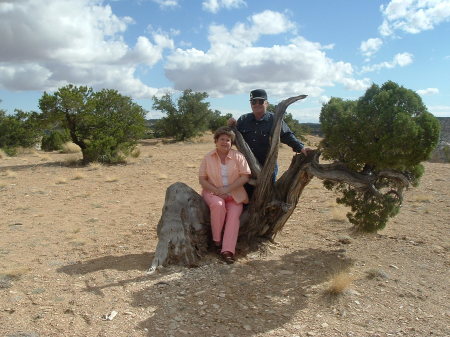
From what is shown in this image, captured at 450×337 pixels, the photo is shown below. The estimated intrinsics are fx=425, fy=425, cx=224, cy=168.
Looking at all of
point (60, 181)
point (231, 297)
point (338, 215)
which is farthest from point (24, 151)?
point (231, 297)

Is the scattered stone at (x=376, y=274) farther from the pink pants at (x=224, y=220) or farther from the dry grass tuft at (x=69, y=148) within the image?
the dry grass tuft at (x=69, y=148)

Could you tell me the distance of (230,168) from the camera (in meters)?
5.35

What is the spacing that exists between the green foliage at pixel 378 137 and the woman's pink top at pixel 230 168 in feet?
Result: 3.75

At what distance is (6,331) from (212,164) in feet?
9.29

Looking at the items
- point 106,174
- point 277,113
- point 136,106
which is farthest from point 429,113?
point 136,106

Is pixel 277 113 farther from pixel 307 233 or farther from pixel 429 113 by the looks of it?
pixel 307 233

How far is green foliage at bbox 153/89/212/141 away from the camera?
29672mm

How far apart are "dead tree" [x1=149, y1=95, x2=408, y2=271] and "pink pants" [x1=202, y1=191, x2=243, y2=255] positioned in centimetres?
23

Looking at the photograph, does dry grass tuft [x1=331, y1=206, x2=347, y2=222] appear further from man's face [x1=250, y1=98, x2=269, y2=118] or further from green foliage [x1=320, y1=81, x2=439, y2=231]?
man's face [x1=250, y1=98, x2=269, y2=118]

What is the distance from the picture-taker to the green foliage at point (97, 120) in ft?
52.6

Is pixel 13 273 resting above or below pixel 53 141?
below

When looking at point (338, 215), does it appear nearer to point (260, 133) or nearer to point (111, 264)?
point (260, 133)

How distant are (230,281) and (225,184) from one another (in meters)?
1.24

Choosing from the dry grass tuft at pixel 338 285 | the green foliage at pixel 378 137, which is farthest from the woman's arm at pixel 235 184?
the dry grass tuft at pixel 338 285
